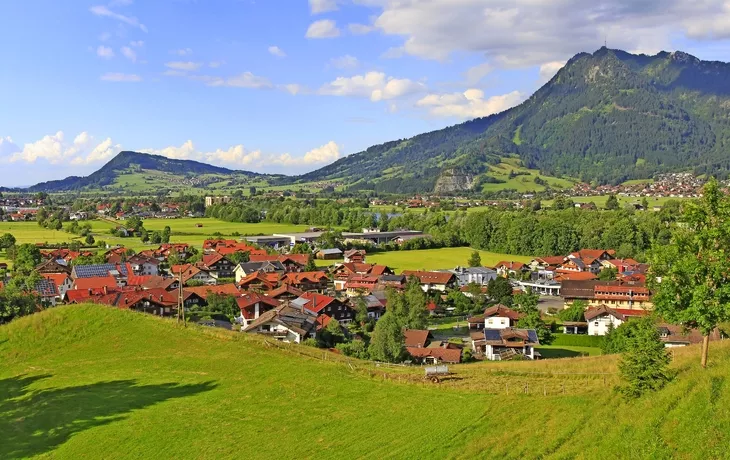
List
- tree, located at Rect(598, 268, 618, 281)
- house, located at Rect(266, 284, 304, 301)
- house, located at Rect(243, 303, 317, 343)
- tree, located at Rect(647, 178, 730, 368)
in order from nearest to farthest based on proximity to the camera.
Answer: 1. tree, located at Rect(647, 178, 730, 368)
2. house, located at Rect(243, 303, 317, 343)
3. house, located at Rect(266, 284, 304, 301)
4. tree, located at Rect(598, 268, 618, 281)

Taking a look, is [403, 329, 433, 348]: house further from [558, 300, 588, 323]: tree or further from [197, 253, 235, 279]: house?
[197, 253, 235, 279]: house

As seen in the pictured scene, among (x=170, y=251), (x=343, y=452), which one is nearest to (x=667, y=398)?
(x=343, y=452)

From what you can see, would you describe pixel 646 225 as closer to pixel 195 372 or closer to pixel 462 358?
pixel 462 358

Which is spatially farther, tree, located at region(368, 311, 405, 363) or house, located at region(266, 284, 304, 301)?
house, located at region(266, 284, 304, 301)

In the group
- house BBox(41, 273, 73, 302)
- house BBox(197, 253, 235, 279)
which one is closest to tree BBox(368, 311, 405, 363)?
house BBox(41, 273, 73, 302)

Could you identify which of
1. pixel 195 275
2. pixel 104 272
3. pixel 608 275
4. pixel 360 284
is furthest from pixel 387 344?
pixel 104 272

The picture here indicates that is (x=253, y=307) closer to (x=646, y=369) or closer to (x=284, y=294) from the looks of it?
(x=284, y=294)

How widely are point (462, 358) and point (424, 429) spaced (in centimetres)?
2154

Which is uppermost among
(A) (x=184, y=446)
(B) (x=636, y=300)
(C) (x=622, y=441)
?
(C) (x=622, y=441)

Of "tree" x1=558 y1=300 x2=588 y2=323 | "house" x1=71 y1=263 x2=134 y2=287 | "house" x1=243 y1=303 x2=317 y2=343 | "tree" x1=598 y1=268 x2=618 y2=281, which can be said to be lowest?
"tree" x1=558 y1=300 x2=588 y2=323

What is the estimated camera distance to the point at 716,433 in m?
9.59

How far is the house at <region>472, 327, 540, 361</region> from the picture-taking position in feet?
121

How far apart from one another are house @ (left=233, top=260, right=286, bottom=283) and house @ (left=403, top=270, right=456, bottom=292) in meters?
16.7

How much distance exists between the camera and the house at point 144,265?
69.9 meters
